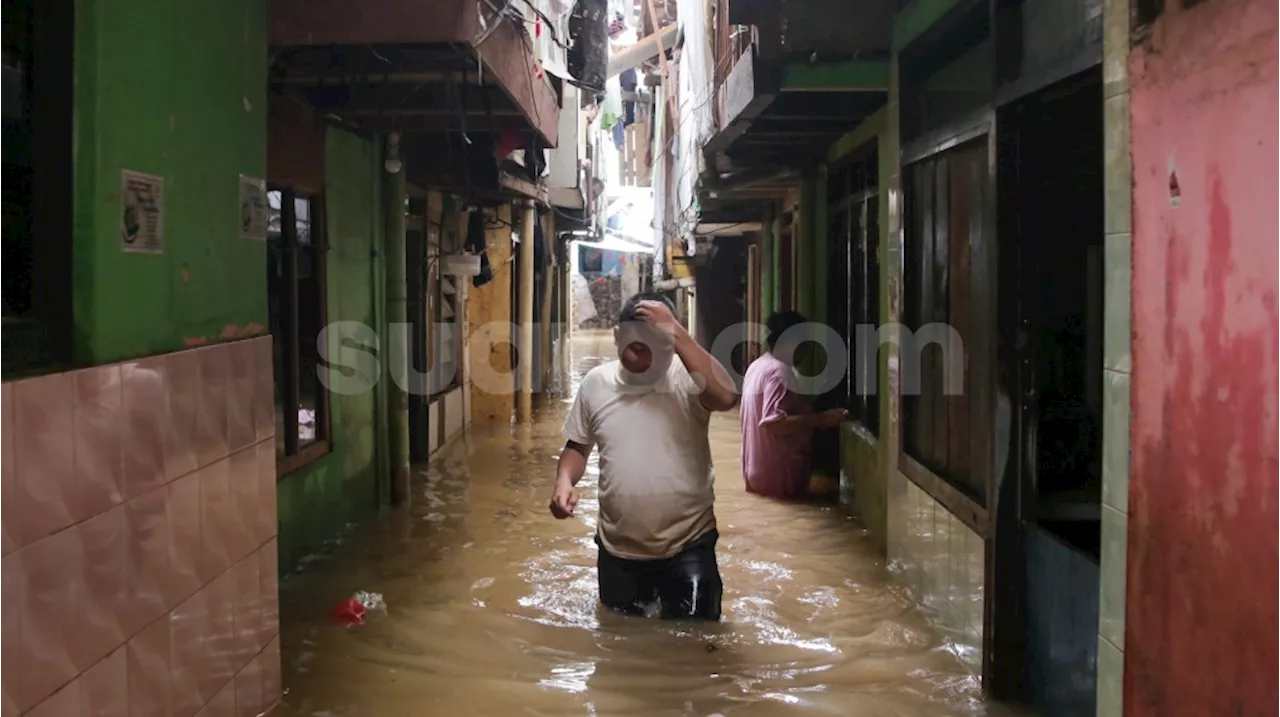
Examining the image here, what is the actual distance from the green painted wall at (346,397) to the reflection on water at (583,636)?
226 mm

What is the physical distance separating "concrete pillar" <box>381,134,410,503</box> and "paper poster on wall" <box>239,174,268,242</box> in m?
4.44

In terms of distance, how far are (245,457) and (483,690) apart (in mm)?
1473

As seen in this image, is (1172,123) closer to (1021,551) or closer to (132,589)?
(1021,551)

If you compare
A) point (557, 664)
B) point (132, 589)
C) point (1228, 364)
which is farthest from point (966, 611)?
point (132, 589)

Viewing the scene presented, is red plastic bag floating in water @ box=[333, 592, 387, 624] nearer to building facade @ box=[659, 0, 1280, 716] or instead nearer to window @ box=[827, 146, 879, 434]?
building facade @ box=[659, 0, 1280, 716]

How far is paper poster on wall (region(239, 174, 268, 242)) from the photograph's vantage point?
11.7ft

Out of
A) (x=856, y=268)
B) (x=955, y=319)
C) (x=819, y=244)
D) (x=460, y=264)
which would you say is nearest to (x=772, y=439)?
(x=856, y=268)

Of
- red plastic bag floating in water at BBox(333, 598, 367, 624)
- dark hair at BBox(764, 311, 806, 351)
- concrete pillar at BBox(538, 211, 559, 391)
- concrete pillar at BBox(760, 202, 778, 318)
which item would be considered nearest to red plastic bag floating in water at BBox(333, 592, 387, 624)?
red plastic bag floating in water at BBox(333, 598, 367, 624)

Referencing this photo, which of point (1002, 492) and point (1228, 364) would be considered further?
point (1002, 492)

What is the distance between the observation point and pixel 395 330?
8.35 metres

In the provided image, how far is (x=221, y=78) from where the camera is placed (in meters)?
3.35

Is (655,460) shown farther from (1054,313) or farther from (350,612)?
(350,612)

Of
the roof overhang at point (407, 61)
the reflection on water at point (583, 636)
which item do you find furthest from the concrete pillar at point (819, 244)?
the roof overhang at point (407, 61)

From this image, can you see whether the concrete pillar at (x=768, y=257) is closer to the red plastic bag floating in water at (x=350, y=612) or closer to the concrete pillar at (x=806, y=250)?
the concrete pillar at (x=806, y=250)
